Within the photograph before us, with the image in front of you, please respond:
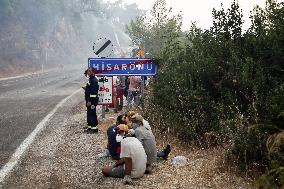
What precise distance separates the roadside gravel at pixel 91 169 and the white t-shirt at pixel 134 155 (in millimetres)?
164

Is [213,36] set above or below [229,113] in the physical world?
above

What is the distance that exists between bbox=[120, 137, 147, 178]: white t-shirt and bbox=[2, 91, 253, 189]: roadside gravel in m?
0.16

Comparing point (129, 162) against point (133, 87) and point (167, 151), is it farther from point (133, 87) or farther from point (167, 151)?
point (133, 87)

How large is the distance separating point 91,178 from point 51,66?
56.6m

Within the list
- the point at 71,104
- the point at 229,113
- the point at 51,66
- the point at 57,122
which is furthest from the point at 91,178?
the point at 51,66

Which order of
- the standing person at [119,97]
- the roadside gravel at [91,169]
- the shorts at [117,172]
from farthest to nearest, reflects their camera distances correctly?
the standing person at [119,97] < the shorts at [117,172] < the roadside gravel at [91,169]

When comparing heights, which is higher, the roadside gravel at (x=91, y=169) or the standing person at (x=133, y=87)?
the standing person at (x=133, y=87)

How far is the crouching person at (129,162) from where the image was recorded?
7188 millimetres

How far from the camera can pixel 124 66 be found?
11344mm

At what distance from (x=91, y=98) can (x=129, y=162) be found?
4.36m

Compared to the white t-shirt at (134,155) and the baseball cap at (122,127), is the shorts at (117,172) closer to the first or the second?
the white t-shirt at (134,155)

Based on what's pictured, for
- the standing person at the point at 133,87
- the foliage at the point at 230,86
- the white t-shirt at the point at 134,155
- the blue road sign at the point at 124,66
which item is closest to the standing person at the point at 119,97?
the standing person at the point at 133,87

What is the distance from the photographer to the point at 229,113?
27.9 ft

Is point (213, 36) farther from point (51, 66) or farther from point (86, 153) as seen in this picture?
point (51, 66)
